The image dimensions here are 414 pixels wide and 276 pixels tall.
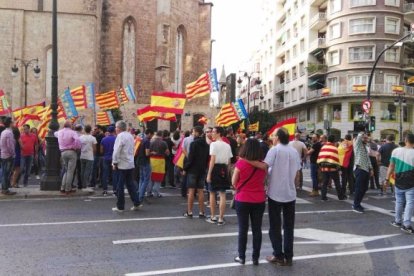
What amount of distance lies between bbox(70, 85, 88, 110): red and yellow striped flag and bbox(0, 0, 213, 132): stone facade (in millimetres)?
23058

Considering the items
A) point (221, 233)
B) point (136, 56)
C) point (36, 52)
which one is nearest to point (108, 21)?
point (136, 56)

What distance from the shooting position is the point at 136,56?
4616 centimetres

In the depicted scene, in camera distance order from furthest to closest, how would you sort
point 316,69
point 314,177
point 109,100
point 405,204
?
point 316,69 → point 109,100 → point 314,177 → point 405,204

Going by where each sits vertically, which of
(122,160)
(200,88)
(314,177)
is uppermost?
(200,88)

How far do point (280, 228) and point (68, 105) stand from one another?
504 inches

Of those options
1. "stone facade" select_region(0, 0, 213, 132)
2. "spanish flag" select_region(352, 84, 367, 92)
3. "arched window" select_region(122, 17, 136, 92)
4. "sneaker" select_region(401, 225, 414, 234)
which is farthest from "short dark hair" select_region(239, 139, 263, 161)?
"arched window" select_region(122, 17, 136, 92)

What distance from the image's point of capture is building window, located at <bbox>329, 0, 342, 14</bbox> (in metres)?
46.0

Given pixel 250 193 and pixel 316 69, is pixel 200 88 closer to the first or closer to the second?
pixel 250 193

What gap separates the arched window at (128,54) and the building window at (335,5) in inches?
799

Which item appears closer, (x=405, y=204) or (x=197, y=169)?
(x=405, y=204)

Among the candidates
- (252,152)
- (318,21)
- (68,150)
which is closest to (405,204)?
(252,152)

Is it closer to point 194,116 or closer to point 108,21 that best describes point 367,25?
point 194,116

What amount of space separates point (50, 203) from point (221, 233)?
15.6 feet

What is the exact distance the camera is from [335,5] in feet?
154
